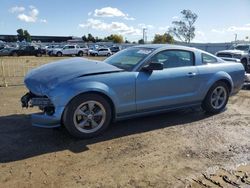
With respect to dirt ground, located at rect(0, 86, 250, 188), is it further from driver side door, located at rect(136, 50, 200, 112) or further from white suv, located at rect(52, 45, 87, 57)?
white suv, located at rect(52, 45, 87, 57)

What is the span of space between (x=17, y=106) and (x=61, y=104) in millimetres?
2784

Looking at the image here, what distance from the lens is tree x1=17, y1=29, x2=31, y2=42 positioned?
111 metres

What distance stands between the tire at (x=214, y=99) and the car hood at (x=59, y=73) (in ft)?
7.55

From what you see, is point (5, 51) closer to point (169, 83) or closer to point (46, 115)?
point (169, 83)

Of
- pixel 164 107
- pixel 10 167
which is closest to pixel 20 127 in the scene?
pixel 10 167

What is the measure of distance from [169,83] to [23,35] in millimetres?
114895

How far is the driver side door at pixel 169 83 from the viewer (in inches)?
223

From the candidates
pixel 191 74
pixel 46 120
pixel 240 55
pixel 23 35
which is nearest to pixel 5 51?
pixel 240 55

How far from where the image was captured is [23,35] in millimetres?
112875

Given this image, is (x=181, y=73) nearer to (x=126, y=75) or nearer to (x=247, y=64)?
(x=126, y=75)

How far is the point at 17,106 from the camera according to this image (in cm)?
723

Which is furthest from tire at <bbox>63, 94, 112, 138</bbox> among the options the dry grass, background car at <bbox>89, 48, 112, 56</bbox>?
background car at <bbox>89, 48, 112, 56</bbox>

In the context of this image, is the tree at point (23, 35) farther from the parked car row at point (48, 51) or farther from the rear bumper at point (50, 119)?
the rear bumper at point (50, 119)

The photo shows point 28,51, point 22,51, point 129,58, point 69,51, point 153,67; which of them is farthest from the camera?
point 69,51
